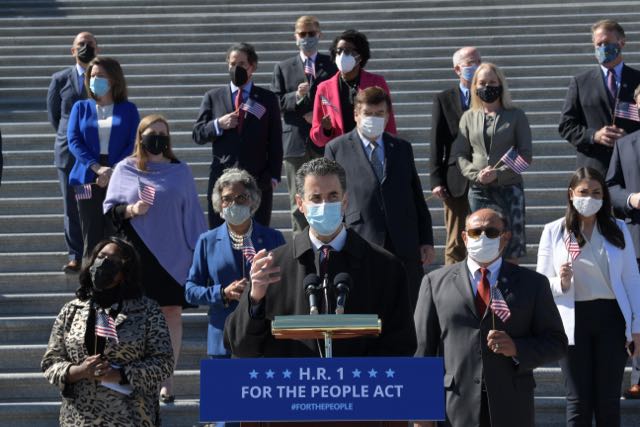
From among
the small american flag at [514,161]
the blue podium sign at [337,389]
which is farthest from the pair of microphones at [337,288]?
the small american flag at [514,161]

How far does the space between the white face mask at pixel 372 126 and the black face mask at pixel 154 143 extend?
4.47 ft

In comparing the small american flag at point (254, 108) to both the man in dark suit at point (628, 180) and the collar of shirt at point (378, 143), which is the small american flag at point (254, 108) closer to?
the collar of shirt at point (378, 143)

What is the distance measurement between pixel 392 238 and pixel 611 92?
2488mm

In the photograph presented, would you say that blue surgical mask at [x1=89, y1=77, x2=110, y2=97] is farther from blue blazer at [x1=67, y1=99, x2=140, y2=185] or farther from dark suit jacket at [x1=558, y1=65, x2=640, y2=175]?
dark suit jacket at [x1=558, y1=65, x2=640, y2=175]

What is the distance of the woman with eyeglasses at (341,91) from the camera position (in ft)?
34.8

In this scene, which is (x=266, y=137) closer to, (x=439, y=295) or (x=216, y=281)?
(x=216, y=281)

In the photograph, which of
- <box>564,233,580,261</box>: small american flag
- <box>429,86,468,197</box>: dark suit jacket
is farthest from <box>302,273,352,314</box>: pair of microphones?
<box>429,86,468,197</box>: dark suit jacket

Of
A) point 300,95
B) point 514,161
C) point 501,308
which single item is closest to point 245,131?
point 300,95

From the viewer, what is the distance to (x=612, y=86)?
10641 millimetres

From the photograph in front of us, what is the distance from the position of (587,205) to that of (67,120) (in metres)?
4.85

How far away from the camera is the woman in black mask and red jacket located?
24.6 feet

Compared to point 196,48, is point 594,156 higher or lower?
lower

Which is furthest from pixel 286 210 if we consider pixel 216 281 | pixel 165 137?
pixel 216 281

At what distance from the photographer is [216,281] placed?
853cm
